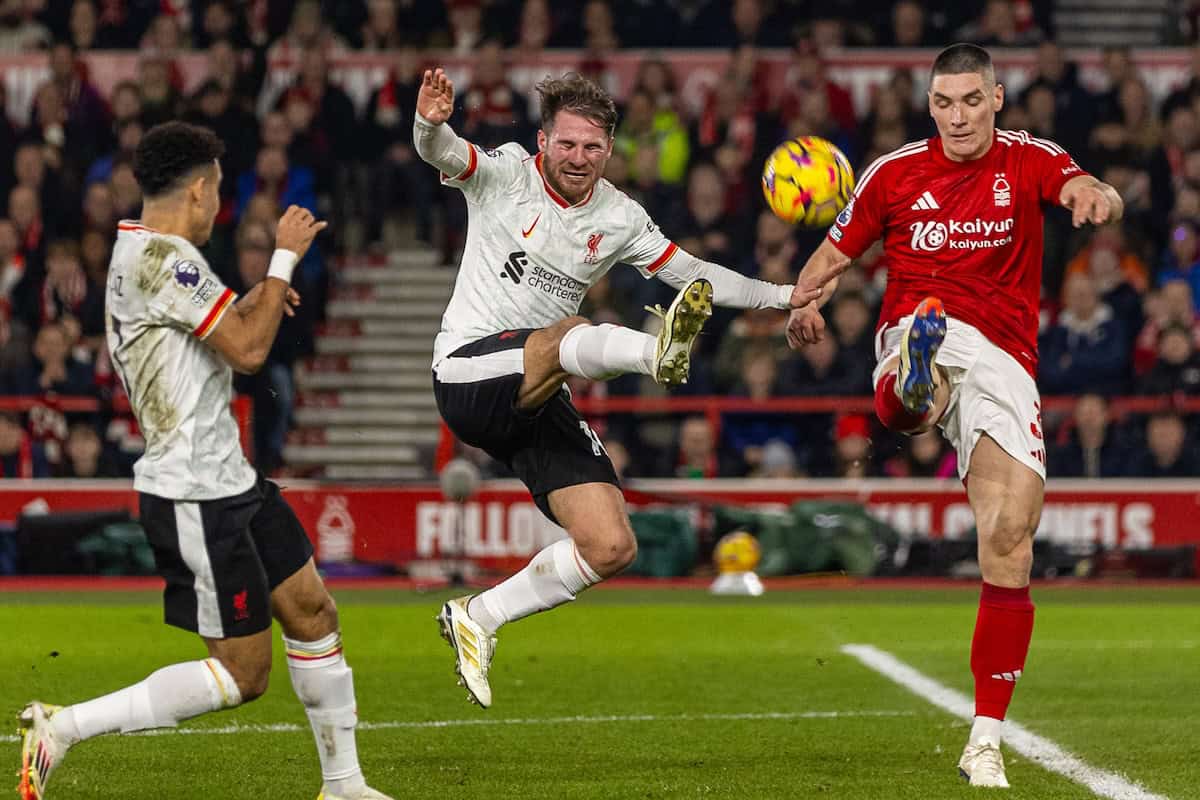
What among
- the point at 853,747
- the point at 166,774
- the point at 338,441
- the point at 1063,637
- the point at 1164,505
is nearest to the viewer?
the point at 166,774

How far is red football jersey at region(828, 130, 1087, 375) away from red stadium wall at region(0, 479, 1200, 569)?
26.1ft

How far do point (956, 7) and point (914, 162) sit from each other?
1318cm

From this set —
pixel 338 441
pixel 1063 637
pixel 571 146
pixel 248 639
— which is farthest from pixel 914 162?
pixel 338 441

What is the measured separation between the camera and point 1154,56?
19.4 meters

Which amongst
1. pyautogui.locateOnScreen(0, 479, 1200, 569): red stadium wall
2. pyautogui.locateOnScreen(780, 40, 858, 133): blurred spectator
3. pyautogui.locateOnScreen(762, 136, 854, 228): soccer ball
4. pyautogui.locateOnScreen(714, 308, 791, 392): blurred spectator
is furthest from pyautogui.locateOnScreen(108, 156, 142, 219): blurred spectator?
pyautogui.locateOnScreen(762, 136, 854, 228): soccer ball

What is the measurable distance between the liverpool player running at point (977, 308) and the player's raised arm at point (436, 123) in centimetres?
144

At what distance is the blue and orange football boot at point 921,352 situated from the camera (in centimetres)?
681

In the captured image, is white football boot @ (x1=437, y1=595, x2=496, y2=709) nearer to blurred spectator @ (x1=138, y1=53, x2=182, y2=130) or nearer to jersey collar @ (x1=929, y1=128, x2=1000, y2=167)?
jersey collar @ (x1=929, y1=128, x2=1000, y2=167)

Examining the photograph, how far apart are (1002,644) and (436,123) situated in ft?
9.26

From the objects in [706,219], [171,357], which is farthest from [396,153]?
[171,357]

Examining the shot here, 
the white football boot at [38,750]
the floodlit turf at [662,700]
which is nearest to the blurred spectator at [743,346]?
the floodlit turf at [662,700]

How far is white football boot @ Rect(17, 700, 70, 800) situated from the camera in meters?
5.81

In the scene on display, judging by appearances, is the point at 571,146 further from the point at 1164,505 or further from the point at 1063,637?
the point at 1164,505

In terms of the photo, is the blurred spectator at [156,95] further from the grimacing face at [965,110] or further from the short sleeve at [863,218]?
the grimacing face at [965,110]
